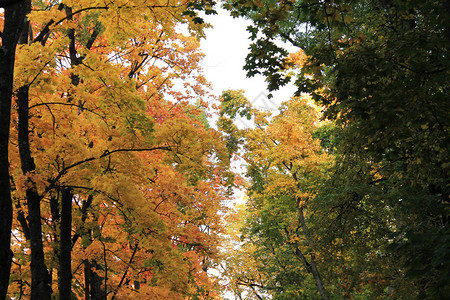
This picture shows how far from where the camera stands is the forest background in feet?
16.4

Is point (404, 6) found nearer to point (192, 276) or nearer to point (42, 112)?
point (42, 112)

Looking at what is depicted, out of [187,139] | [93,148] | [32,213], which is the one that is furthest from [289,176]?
[32,213]

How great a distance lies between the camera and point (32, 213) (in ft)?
22.8

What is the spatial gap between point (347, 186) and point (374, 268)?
274cm

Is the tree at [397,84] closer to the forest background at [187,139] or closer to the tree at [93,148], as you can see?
the forest background at [187,139]

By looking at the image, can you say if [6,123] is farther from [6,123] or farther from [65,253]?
[65,253]

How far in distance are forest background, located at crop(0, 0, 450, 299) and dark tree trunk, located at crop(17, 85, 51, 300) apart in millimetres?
22

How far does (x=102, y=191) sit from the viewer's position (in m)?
8.04

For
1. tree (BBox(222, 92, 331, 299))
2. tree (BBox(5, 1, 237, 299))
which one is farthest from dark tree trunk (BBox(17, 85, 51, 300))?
tree (BBox(222, 92, 331, 299))

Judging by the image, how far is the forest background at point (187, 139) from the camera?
4.98 m

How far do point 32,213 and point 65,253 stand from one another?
62.2 inches

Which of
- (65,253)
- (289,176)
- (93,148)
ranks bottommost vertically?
(65,253)

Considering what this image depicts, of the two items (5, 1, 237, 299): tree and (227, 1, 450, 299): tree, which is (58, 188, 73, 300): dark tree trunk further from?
(227, 1, 450, 299): tree

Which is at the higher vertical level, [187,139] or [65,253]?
[187,139]
